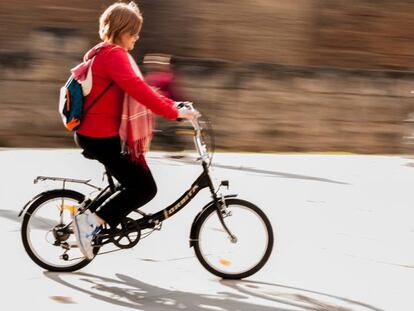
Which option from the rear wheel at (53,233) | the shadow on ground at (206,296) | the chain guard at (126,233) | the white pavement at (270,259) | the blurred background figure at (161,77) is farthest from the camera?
the blurred background figure at (161,77)

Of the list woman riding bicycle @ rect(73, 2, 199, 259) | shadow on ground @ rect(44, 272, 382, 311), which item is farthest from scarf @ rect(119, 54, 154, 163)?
shadow on ground @ rect(44, 272, 382, 311)

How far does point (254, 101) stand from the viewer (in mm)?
15141

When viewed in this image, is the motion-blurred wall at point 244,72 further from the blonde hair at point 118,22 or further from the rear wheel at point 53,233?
the blonde hair at point 118,22

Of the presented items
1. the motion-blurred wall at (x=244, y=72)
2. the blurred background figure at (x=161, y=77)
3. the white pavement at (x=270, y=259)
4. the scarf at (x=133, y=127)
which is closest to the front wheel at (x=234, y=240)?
the white pavement at (x=270, y=259)

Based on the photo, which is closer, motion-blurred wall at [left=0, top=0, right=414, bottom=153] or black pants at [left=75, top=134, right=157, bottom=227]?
black pants at [left=75, top=134, right=157, bottom=227]

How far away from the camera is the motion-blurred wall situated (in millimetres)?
14273

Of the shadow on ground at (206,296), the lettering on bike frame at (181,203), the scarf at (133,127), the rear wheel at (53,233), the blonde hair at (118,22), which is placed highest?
the blonde hair at (118,22)

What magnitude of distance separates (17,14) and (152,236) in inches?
477

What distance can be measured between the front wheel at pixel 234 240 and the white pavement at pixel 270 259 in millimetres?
103

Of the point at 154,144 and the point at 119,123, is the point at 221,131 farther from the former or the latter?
the point at 119,123

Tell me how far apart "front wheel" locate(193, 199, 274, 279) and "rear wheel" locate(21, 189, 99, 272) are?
0.70 metres

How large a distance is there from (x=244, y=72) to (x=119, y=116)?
9924 millimetres

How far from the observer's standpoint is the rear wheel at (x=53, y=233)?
5.53 metres

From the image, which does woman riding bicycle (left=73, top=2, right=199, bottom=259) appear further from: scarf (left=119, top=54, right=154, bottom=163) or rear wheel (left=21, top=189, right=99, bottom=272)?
rear wheel (left=21, top=189, right=99, bottom=272)
